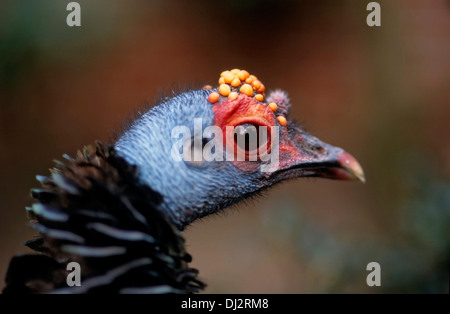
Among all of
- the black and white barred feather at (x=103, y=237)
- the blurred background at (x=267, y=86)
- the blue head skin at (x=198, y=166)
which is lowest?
the black and white barred feather at (x=103, y=237)

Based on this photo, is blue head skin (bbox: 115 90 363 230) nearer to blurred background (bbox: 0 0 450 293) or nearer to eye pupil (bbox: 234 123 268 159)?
eye pupil (bbox: 234 123 268 159)

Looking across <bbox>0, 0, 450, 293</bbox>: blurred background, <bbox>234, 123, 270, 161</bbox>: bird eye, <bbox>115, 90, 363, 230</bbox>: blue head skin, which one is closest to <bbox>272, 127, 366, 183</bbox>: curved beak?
<bbox>115, 90, 363, 230</bbox>: blue head skin

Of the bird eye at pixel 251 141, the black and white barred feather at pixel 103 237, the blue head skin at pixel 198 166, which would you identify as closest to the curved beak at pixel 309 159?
the blue head skin at pixel 198 166

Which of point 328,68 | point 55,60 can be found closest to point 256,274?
point 328,68

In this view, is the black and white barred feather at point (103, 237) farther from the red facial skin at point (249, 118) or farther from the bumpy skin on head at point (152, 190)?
the red facial skin at point (249, 118)

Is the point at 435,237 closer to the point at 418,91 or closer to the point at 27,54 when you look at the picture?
the point at 418,91

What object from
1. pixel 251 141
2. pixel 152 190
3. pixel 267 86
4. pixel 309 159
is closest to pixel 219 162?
pixel 251 141

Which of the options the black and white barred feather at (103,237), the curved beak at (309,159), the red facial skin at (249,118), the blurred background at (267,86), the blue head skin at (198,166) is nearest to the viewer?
the black and white barred feather at (103,237)
